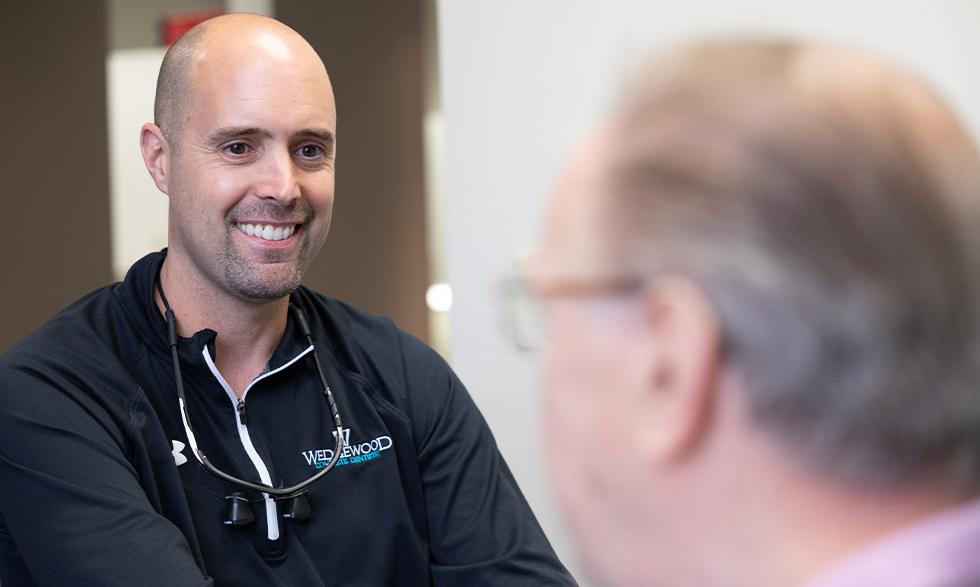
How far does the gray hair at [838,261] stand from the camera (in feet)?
1.54

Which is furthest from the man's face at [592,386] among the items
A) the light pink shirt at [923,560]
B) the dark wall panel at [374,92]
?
the dark wall panel at [374,92]

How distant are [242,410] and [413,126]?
6.14 ft

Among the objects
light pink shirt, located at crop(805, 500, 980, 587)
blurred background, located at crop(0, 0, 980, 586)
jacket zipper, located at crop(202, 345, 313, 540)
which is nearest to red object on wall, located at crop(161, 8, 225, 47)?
blurred background, located at crop(0, 0, 980, 586)

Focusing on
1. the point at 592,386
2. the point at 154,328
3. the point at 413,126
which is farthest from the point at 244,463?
the point at 413,126

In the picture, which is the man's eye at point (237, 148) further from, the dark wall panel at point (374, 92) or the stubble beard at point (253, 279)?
the dark wall panel at point (374, 92)

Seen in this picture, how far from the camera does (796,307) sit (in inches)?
18.8

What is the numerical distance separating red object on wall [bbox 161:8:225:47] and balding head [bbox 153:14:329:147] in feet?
6.10

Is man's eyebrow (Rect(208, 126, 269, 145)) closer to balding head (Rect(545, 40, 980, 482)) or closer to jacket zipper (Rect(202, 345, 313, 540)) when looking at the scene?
jacket zipper (Rect(202, 345, 313, 540))

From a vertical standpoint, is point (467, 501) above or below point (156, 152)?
below

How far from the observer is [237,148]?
180cm

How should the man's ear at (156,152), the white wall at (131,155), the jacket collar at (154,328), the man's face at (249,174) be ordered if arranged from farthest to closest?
the white wall at (131,155) < the man's ear at (156,152) < the man's face at (249,174) < the jacket collar at (154,328)

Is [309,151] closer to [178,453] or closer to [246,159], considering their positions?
[246,159]

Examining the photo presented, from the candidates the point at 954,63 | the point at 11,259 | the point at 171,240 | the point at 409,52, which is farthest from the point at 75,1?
the point at 954,63

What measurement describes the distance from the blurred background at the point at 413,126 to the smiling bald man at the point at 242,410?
20.2 inches
